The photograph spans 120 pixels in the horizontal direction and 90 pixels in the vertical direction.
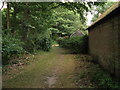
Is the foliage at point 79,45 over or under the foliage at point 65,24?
under

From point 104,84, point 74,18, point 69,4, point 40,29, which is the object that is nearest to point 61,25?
point 74,18

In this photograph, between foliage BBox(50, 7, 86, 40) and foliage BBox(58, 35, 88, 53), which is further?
foliage BBox(50, 7, 86, 40)

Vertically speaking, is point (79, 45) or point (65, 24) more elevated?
point (65, 24)

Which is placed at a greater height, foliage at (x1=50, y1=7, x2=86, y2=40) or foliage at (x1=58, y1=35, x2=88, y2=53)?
Answer: foliage at (x1=50, y1=7, x2=86, y2=40)

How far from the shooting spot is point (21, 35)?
15.8 meters

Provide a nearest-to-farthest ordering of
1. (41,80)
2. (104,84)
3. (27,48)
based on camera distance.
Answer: (104,84), (41,80), (27,48)

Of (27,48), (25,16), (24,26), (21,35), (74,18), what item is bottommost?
(27,48)

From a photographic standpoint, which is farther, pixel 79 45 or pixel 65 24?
pixel 65 24

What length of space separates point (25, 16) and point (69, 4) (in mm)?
7633

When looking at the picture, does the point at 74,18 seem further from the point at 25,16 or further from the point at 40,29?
the point at 25,16

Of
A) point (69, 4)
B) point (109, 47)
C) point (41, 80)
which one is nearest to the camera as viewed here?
point (41, 80)

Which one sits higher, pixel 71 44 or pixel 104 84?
pixel 71 44

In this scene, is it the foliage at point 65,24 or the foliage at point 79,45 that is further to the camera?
the foliage at point 65,24

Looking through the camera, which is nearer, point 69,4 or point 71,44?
point 69,4
